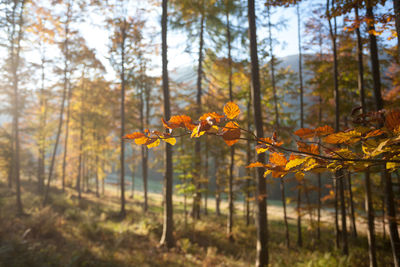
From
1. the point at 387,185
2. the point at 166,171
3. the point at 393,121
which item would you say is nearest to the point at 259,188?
the point at 387,185

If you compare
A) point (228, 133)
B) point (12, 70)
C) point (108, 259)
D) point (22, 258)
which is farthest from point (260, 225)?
point (12, 70)

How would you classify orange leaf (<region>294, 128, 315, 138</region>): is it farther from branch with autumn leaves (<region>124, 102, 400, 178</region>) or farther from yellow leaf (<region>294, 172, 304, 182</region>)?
yellow leaf (<region>294, 172, 304, 182</region>)

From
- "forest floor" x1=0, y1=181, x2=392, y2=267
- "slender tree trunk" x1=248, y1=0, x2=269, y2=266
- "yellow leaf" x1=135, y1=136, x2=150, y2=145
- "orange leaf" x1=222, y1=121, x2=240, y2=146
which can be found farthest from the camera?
"forest floor" x1=0, y1=181, x2=392, y2=267

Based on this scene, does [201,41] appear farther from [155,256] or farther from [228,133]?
[228,133]

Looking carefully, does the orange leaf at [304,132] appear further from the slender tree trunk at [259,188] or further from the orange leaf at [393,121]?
the slender tree trunk at [259,188]

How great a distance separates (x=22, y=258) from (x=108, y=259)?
192 centimetres

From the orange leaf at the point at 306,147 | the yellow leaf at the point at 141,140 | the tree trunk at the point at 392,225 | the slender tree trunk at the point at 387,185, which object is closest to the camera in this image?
the yellow leaf at the point at 141,140

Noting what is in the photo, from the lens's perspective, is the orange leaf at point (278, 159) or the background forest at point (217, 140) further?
the background forest at point (217, 140)

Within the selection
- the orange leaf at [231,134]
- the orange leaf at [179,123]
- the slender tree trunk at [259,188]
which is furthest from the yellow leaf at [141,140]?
the slender tree trunk at [259,188]

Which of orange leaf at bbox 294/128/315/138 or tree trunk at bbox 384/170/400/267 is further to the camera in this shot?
tree trunk at bbox 384/170/400/267

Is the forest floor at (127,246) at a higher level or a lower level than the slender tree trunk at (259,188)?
lower

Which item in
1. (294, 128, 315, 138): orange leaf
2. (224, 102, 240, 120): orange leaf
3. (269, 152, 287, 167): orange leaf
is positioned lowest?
(269, 152, 287, 167): orange leaf

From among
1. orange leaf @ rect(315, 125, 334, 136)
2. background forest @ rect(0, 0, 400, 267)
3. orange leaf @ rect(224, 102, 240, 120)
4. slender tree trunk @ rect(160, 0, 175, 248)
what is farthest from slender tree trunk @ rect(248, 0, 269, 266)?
orange leaf @ rect(224, 102, 240, 120)

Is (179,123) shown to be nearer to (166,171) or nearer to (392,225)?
(392,225)
